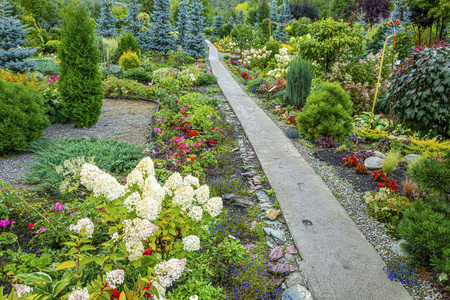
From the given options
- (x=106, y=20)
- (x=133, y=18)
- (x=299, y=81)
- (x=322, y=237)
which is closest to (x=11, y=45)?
(x=299, y=81)

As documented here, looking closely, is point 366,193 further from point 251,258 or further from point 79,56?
point 79,56

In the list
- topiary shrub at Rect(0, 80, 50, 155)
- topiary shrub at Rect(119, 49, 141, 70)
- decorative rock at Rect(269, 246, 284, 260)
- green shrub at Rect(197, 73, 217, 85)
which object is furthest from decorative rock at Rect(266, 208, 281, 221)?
topiary shrub at Rect(119, 49, 141, 70)

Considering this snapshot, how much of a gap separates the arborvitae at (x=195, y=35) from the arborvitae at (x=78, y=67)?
31.8 feet

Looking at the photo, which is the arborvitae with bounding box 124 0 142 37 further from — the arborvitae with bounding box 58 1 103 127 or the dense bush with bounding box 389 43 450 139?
the dense bush with bounding box 389 43 450 139

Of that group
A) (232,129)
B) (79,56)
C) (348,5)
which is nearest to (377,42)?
(232,129)

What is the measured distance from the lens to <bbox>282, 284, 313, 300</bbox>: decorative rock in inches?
82.0

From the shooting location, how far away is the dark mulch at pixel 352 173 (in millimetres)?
3709

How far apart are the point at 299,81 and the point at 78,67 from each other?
5066 millimetres

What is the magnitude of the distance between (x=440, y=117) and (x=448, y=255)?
129cm

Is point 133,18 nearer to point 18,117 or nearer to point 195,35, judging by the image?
point 195,35

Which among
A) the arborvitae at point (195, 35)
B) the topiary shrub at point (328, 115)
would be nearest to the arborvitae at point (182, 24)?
the arborvitae at point (195, 35)

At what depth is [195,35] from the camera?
50.0 feet

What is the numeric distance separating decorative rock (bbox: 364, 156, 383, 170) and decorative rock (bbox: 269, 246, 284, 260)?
93.8 inches

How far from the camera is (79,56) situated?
5.23m
